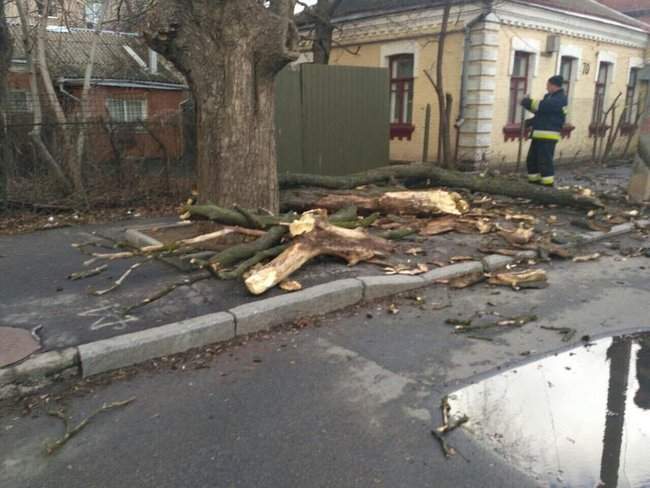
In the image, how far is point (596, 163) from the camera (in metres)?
18.2

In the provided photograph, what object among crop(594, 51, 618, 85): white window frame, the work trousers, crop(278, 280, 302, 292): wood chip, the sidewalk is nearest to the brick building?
the sidewalk

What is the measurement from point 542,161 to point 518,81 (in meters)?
6.11

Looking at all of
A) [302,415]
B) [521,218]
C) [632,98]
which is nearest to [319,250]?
[302,415]

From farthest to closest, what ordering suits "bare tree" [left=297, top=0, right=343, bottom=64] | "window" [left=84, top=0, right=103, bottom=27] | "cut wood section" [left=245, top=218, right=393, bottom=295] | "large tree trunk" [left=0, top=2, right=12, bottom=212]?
"bare tree" [left=297, top=0, right=343, bottom=64]
"window" [left=84, top=0, right=103, bottom=27]
"large tree trunk" [left=0, top=2, right=12, bottom=212]
"cut wood section" [left=245, top=218, right=393, bottom=295]

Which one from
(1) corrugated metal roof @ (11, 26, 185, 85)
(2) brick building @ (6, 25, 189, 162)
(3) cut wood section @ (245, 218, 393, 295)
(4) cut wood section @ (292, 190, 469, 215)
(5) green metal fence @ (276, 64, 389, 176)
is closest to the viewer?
(3) cut wood section @ (245, 218, 393, 295)

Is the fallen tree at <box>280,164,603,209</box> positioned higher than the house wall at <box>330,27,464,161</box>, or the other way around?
the house wall at <box>330,27,464,161</box>

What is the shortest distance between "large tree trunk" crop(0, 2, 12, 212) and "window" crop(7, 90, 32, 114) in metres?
0.12

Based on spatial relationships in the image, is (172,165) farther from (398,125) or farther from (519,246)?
(398,125)

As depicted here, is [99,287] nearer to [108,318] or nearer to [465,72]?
[108,318]

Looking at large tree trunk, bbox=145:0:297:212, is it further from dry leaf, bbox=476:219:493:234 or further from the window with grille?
the window with grille

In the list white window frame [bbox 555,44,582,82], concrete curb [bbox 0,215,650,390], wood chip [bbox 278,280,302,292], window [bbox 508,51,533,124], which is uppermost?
white window frame [bbox 555,44,582,82]

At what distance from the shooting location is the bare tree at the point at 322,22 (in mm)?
14719

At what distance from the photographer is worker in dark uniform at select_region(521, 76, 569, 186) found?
10258 mm

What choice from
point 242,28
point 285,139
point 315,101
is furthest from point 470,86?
point 242,28
